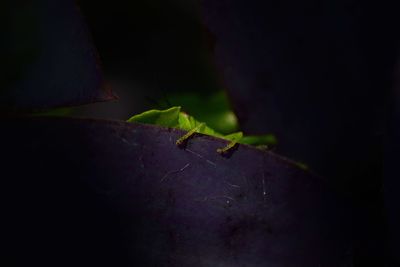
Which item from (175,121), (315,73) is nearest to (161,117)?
(175,121)

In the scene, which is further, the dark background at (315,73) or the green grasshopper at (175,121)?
the dark background at (315,73)

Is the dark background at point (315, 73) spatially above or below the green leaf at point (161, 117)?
above

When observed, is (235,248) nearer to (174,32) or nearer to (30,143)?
(30,143)

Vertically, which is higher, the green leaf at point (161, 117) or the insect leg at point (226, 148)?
the green leaf at point (161, 117)

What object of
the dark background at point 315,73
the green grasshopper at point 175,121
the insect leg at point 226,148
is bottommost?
the insect leg at point 226,148

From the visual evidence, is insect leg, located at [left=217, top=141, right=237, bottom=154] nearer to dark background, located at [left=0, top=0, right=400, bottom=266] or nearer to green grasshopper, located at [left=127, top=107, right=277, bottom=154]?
green grasshopper, located at [left=127, top=107, right=277, bottom=154]

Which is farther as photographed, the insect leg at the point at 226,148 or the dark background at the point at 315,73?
the dark background at the point at 315,73

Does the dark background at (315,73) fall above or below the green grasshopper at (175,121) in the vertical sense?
above

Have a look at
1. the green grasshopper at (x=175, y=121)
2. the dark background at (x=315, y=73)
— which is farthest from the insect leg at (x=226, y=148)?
the dark background at (x=315, y=73)

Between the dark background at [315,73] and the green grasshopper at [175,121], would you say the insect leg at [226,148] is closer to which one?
the green grasshopper at [175,121]

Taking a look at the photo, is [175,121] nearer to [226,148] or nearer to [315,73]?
[226,148]

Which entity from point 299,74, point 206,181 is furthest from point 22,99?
point 299,74
